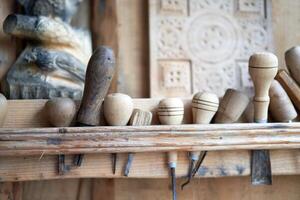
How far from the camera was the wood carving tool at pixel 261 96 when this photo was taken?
1.63ft

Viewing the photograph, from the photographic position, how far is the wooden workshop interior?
1.65 feet

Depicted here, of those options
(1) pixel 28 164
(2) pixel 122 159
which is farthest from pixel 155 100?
(1) pixel 28 164

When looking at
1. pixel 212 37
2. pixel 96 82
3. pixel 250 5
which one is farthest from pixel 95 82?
pixel 250 5

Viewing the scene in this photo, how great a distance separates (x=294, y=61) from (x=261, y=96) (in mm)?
106

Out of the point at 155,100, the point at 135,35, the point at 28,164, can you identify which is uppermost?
the point at 135,35

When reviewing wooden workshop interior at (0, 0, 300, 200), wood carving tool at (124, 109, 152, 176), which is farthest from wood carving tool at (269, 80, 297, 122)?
wood carving tool at (124, 109, 152, 176)

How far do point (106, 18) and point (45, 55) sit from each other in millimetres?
179

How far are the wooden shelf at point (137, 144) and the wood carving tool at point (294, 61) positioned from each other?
102 mm

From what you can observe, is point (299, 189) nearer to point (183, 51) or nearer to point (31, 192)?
point (183, 51)

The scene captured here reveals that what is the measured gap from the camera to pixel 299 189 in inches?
27.2

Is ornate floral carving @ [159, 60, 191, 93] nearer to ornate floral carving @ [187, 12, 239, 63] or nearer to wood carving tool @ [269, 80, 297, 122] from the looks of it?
ornate floral carving @ [187, 12, 239, 63]

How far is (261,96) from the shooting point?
20.6 inches

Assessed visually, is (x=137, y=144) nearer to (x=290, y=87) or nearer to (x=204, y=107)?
(x=204, y=107)

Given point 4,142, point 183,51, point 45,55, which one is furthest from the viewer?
point 183,51
